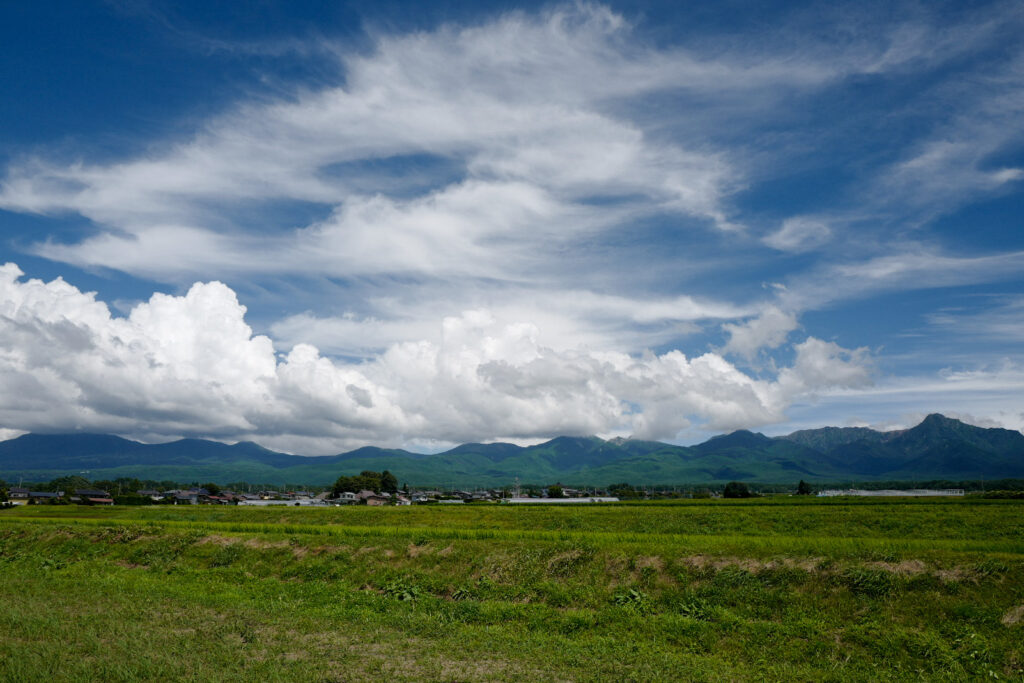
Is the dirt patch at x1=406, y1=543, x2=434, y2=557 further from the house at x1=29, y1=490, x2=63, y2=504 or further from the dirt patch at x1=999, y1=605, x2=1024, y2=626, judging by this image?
the house at x1=29, y1=490, x2=63, y2=504

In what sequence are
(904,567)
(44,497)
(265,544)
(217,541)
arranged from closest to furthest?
(904,567), (265,544), (217,541), (44,497)

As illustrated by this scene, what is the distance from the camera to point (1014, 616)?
756 inches

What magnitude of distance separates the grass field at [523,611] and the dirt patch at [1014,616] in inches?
3.0

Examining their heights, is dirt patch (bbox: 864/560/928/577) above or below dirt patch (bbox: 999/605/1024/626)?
above

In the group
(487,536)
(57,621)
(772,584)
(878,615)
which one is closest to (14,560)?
(57,621)

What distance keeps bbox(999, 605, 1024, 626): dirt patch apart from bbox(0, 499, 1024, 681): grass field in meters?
0.08

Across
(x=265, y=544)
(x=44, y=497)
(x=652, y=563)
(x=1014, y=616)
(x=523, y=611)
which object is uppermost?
(x=652, y=563)

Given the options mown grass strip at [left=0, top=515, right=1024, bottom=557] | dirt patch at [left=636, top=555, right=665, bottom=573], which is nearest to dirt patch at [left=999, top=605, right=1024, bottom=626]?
mown grass strip at [left=0, top=515, right=1024, bottom=557]

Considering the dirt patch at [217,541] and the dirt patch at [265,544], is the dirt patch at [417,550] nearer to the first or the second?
the dirt patch at [265,544]

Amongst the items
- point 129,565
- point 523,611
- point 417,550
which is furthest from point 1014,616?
point 129,565

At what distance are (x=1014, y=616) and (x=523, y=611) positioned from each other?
16.4m

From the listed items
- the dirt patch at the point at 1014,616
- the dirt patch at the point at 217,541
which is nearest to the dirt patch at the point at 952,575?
the dirt patch at the point at 1014,616

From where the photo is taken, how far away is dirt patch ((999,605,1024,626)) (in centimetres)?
1895

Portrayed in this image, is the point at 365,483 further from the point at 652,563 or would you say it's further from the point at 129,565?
the point at 652,563
